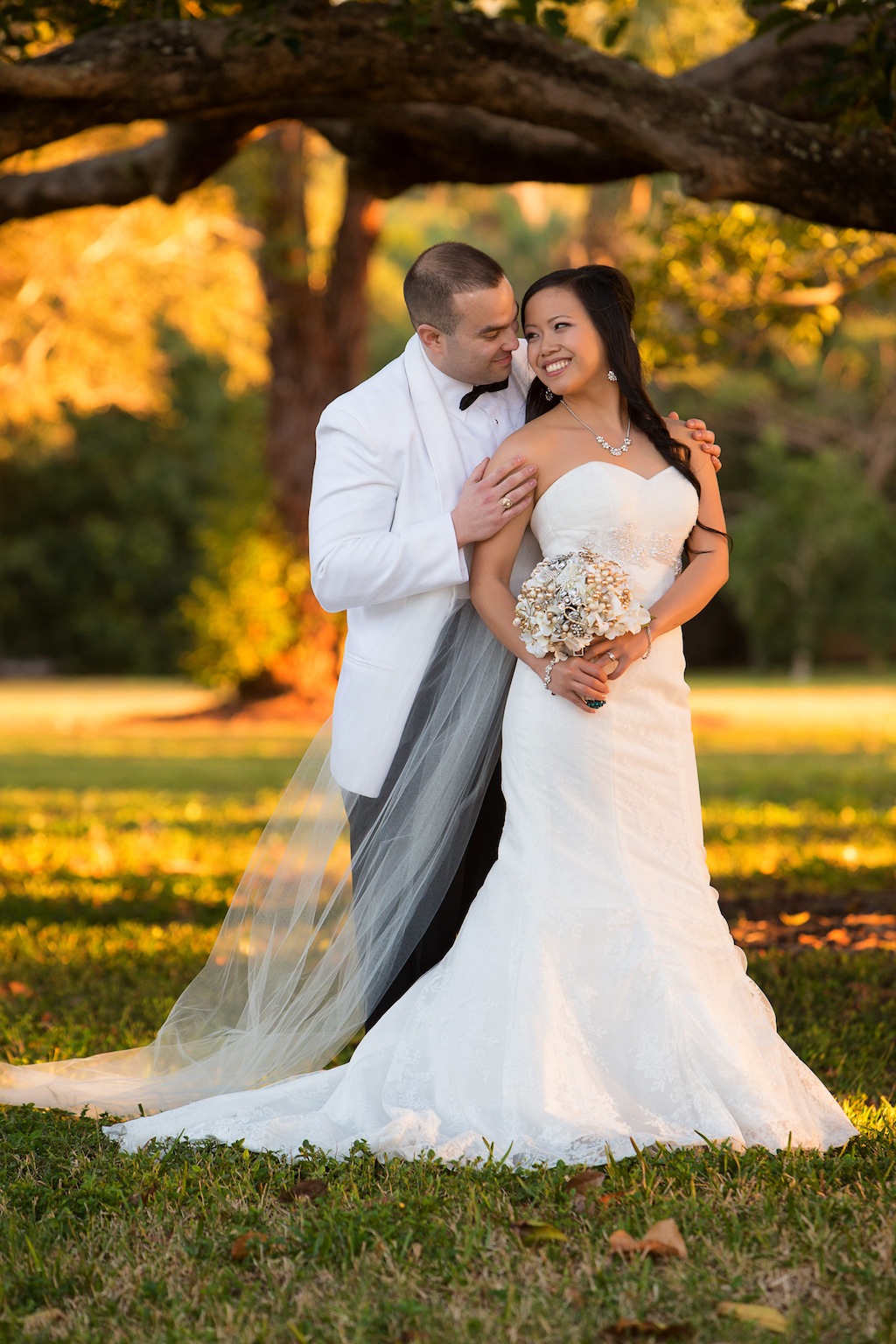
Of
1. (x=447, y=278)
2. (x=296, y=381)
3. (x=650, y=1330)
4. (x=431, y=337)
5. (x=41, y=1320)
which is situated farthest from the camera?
(x=296, y=381)

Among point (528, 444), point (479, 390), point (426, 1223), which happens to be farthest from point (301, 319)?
point (426, 1223)

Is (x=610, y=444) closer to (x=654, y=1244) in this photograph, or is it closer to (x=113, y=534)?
(x=654, y=1244)

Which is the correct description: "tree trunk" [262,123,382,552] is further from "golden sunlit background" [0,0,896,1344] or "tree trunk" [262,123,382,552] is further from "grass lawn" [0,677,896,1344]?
"grass lawn" [0,677,896,1344]

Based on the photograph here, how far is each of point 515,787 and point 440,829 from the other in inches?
12.0

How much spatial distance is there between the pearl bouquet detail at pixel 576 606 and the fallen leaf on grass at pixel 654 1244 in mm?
1488

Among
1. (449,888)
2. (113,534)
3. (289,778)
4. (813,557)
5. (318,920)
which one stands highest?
(449,888)

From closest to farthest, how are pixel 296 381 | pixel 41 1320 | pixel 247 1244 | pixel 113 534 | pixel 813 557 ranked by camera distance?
pixel 41 1320 < pixel 247 1244 < pixel 296 381 < pixel 813 557 < pixel 113 534

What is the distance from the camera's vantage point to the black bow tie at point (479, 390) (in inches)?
165

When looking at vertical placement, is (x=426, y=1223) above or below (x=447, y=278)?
below

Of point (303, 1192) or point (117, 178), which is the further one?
point (117, 178)

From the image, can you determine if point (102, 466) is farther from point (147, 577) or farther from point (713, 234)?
point (713, 234)

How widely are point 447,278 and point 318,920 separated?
1.99 meters

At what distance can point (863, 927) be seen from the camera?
21.0ft

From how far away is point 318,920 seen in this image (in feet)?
14.2
